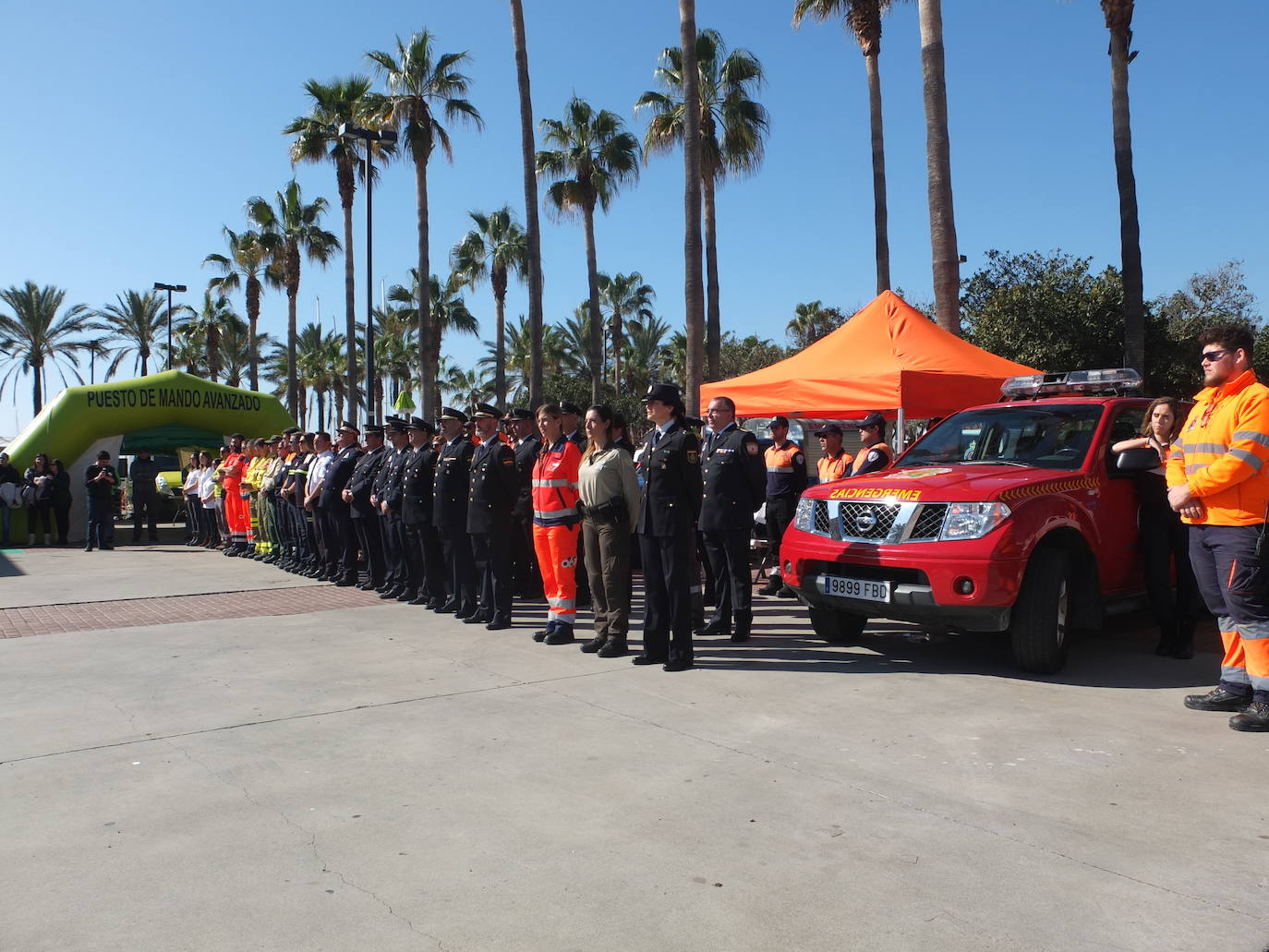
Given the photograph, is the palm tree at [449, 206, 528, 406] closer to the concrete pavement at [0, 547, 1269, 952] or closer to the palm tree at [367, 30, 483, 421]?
the palm tree at [367, 30, 483, 421]

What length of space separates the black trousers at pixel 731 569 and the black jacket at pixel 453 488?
89.9 inches

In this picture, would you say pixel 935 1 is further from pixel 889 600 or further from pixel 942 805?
pixel 942 805

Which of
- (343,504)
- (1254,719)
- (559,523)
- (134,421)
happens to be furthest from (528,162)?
(1254,719)

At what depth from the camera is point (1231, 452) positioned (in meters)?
4.95

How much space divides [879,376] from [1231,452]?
5508mm

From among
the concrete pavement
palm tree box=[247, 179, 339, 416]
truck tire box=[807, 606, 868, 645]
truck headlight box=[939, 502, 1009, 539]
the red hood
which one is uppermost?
palm tree box=[247, 179, 339, 416]

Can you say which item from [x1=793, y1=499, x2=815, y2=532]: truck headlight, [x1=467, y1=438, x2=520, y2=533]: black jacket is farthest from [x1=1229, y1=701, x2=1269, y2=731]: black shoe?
[x1=467, y1=438, x2=520, y2=533]: black jacket

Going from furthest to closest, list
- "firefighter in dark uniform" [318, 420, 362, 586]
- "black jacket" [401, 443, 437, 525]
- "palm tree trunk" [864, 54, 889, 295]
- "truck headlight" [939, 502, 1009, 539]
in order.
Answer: "palm tree trunk" [864, 54, 889, 295] → "firefighter in dark uniform" [318, 420, 362, 586] → "black jacket" [401, 443, 437, 525] → "truck headlight" [939, 502, 1009, 539]

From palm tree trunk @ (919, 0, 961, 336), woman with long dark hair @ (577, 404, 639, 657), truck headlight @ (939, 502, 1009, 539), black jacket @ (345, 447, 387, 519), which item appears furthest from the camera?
palm tree trunk @ (919, 0, 961, 336)

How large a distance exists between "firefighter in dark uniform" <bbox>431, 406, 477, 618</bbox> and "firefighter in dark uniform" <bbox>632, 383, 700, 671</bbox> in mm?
2372

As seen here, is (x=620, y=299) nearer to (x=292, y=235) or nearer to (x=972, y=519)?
(x=292, y=235)

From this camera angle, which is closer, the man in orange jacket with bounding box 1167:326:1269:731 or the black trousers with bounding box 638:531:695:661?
the man in orange jacket with bounding box 1167:326:1269:731

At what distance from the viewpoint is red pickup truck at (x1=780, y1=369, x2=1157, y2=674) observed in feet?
19.2

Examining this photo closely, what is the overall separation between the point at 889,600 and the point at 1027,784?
6.58 feet
